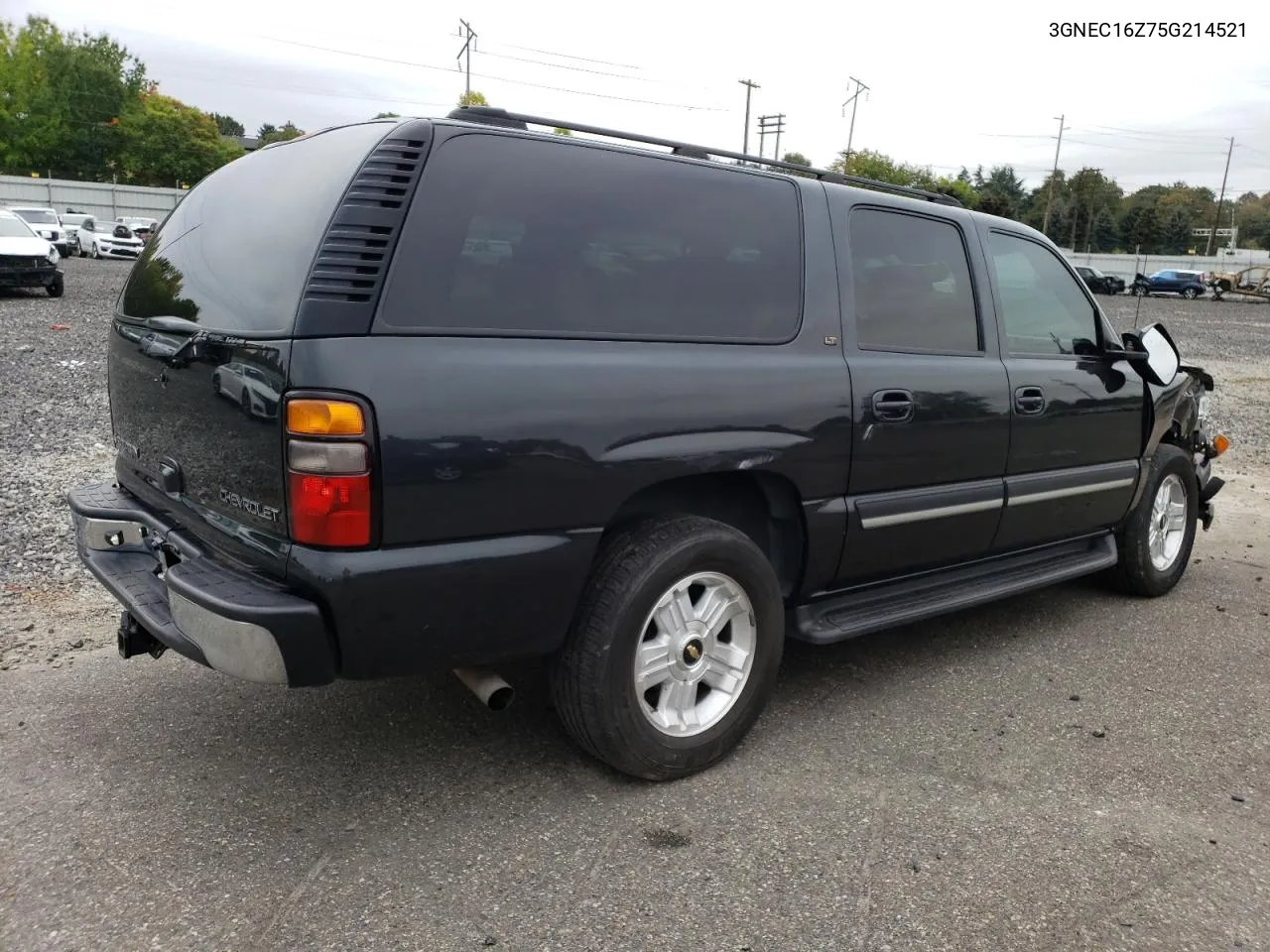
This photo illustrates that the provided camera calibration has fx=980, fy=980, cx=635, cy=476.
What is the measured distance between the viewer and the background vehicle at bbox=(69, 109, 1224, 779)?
243cm

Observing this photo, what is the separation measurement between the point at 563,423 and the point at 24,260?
16.5 metres

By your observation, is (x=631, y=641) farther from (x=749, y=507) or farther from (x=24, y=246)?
(x=24, y=246)

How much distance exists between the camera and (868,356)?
3.46 m

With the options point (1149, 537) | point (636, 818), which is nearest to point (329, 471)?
point (636, 818)

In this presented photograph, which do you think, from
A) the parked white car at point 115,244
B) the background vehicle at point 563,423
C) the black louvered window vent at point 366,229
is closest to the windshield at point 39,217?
the parked white car at point 115,244

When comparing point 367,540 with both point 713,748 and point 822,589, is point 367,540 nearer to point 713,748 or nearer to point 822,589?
point 713,748

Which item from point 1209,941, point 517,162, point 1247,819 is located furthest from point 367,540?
point 1247,819

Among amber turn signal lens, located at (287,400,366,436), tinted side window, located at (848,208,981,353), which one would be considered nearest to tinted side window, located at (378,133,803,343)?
amber turn signal lens, located at (287,400,366,436)

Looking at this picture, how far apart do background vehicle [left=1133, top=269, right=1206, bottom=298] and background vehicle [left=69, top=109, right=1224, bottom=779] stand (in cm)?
4825

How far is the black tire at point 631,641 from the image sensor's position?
281 cm

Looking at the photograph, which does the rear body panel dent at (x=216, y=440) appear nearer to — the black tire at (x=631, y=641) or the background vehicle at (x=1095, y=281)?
the black tire at (x=631, y=641)

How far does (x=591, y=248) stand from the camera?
284 cm

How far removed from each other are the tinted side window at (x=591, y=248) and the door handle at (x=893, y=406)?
431 millimetres

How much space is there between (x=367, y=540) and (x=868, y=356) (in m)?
1.91
